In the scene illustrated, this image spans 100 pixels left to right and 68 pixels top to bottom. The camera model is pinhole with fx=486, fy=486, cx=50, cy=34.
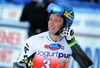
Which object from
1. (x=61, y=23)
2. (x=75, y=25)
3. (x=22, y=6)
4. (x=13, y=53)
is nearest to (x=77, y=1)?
(x=75, y=25)

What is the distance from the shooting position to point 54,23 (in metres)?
4.39

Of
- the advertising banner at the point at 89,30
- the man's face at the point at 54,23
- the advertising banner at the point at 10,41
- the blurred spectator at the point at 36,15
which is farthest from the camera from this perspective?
the advertising banner at the point at 10,41

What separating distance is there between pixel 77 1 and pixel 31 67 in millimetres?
4302

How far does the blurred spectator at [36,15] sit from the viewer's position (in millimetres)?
8422

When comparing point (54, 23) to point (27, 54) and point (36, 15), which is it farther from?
point (36, 15)

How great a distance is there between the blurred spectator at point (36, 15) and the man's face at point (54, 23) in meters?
3.93

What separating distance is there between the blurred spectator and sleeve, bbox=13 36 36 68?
3.90 m

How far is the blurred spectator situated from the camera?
27.6ft

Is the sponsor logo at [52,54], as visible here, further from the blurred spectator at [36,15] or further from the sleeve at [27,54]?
the blurred spectator at [36,15]

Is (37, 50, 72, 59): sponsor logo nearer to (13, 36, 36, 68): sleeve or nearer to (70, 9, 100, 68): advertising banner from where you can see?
(13, 36, 36, 68): sleeve

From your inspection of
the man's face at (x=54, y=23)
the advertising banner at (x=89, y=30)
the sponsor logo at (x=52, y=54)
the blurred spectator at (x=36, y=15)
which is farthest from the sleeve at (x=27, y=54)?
the blurred spectator at (x=36, y=15)

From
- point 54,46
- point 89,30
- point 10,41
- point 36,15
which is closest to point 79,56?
point 54,46

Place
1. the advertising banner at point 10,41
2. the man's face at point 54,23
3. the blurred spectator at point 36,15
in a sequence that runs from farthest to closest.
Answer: the advertising banner at point 10,41, the blurred spectator at point 36,15, the man's face at point 54,23

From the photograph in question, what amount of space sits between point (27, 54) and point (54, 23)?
1.27 ft
